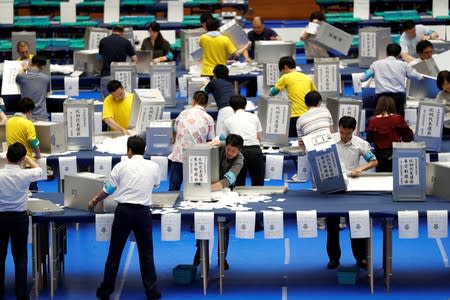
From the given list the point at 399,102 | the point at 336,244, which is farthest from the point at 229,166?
the point at 399,102

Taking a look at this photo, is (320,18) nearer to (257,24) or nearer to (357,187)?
(257,24)

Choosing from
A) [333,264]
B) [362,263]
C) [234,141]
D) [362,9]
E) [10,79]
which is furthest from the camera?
[362,9]

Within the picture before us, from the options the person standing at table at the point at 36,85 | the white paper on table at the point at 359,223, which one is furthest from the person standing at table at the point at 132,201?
the person standing at table at the point at 36,85

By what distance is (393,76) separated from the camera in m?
17.7

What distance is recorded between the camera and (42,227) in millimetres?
13297

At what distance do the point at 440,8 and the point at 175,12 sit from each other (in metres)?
4.70

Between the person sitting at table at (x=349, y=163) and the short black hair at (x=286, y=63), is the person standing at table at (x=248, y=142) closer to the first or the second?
the person sitting at table at (x=349, y=163)

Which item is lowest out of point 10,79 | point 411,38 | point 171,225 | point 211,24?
point 171,225

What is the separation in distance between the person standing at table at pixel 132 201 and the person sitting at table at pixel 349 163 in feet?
6.31

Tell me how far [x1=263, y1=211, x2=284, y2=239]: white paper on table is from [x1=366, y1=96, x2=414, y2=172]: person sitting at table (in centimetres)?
269

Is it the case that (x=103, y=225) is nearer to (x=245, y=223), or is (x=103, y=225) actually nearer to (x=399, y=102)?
(x=245, y=223)

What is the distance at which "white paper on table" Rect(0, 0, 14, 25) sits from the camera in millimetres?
25500

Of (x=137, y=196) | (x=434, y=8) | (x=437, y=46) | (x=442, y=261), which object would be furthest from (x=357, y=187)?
(x=434, y=8)

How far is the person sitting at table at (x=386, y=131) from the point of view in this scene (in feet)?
49.7
